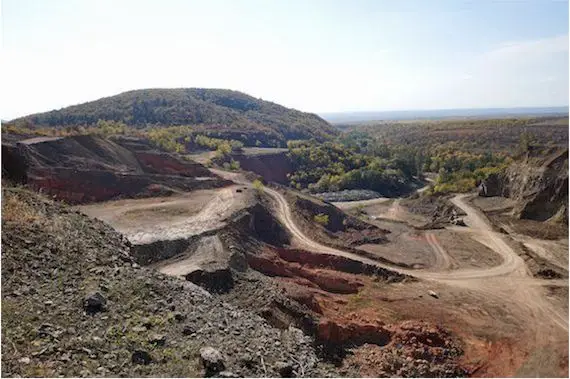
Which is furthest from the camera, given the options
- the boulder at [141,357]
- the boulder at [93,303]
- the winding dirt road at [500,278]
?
the winding dirt road at [500,278]

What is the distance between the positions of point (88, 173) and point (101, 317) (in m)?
27.5

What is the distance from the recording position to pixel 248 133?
334ft

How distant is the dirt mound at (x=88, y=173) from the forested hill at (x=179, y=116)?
46426 millimetres

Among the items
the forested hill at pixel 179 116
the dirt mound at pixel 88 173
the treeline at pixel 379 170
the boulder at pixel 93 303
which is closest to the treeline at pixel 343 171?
the treeline at pixel 379 170

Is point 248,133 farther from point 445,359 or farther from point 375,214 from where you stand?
point 445,359

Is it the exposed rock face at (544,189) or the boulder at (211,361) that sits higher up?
the boulder at (211,361)

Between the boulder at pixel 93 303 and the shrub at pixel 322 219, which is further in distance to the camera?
the shrub at pixel 322 219

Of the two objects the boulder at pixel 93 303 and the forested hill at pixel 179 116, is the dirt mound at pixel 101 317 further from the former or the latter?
the forested hill at pixel 179 116

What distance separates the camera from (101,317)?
37.6 ft

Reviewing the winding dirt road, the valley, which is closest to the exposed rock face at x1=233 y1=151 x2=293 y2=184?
the valley

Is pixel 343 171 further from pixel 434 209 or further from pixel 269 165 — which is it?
pixel 434 209

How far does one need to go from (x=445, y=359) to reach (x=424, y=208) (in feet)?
135

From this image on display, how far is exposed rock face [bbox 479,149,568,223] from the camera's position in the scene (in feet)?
133

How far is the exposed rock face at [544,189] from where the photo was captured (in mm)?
40500
